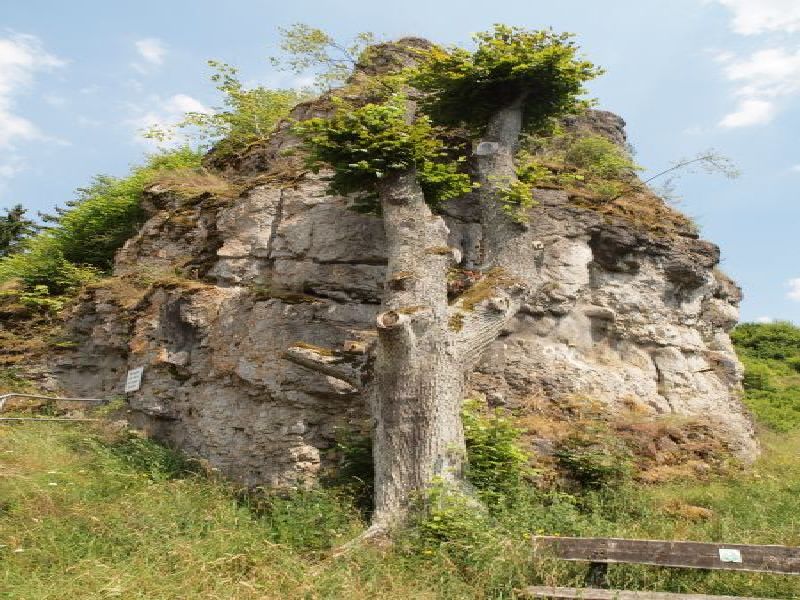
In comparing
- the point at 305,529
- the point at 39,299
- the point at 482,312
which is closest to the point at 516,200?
the point at 482,312

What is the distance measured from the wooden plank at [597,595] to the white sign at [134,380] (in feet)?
27.1

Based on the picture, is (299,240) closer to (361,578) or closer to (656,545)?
(361,578)

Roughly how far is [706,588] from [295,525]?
15.4 ft

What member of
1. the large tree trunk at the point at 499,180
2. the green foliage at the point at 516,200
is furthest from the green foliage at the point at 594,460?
the green foliage at the point at 516,200

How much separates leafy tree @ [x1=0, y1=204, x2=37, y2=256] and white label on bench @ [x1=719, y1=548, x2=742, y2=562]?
27.6m

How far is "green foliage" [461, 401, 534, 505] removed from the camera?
28.6 feet

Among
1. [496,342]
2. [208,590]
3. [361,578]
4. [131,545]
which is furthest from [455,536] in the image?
[496,342]

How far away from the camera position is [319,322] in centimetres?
1134

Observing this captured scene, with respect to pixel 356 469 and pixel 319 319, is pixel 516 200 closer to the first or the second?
pixel 319 319

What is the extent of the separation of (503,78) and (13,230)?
23.5 m

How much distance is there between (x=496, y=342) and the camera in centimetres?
1183

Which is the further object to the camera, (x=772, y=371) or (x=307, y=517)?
(x=772, y=371)

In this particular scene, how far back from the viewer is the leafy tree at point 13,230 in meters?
26.8

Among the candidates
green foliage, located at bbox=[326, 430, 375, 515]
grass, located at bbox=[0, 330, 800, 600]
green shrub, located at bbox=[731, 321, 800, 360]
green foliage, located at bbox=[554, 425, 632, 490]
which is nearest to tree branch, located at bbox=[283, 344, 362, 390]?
green foliage, located at bbox=[326, 430, 375, 515]
